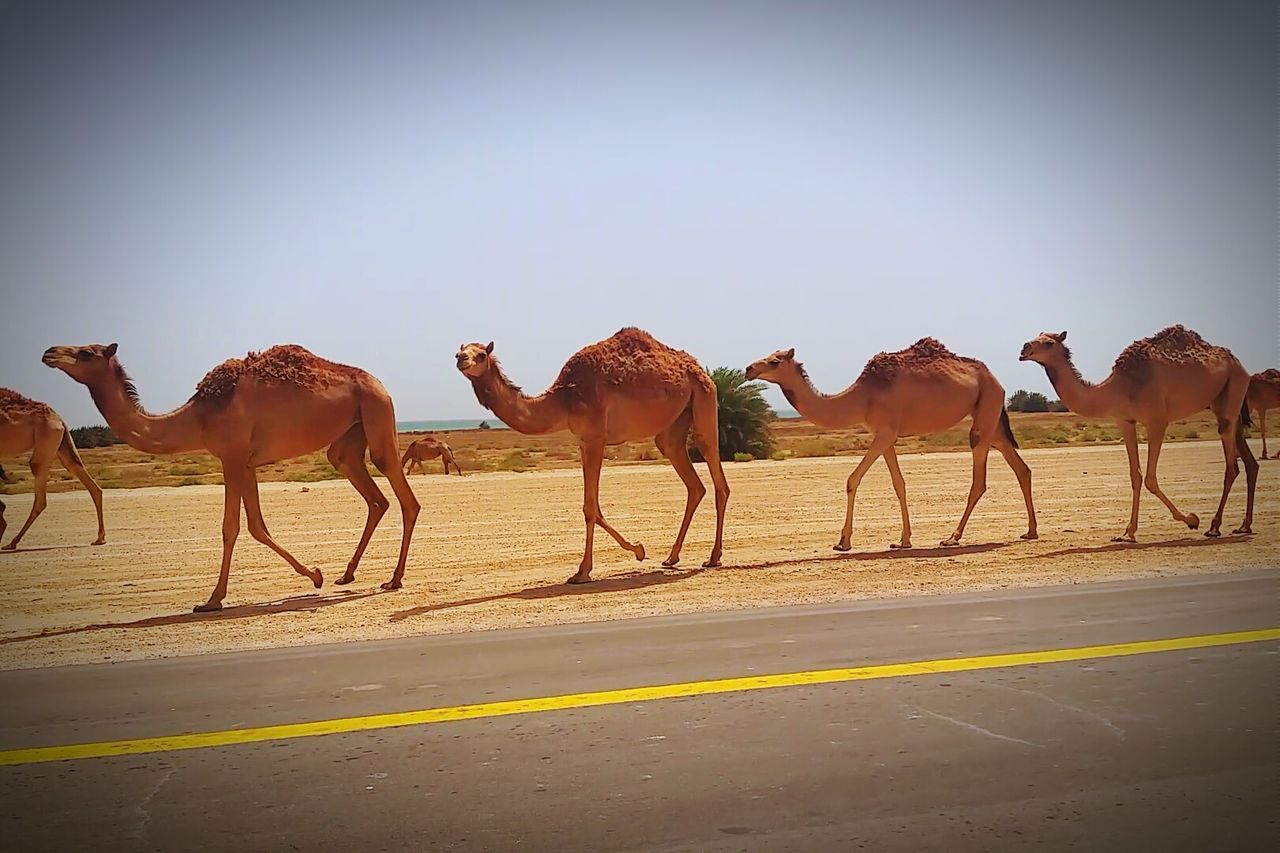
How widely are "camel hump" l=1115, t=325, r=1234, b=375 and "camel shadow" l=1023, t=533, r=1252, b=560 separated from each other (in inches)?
100

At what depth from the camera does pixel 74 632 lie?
9.96 m

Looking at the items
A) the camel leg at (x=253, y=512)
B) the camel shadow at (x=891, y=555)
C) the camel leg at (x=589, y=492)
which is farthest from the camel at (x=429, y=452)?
the camel leg at (x=253, y=512)

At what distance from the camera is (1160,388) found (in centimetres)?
1603

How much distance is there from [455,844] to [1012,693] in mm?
3757

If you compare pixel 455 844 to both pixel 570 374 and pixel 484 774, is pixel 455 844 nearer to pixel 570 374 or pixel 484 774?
pixel 484 774

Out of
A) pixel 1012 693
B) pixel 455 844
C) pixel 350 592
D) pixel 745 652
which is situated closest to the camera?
pixel 455 844

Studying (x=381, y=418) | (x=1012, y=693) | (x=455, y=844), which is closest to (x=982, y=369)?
(x=381, y=418)

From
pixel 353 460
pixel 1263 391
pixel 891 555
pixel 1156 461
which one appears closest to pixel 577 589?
pixel 353 460

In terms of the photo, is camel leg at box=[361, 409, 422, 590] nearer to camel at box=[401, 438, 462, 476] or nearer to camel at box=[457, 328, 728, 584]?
camel at box=[457, 328, 728, 584]

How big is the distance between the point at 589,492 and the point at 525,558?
2.27 metres

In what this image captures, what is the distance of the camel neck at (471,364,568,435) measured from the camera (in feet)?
42.6

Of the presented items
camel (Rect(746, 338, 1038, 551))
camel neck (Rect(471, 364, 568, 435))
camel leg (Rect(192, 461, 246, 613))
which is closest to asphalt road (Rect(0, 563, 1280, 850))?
camel leg (Rect(192, 461, 246, 613))

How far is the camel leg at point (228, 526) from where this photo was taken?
36.2 feet

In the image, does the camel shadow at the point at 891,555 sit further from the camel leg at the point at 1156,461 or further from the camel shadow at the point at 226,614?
the camel shadow at the point at 226,614
